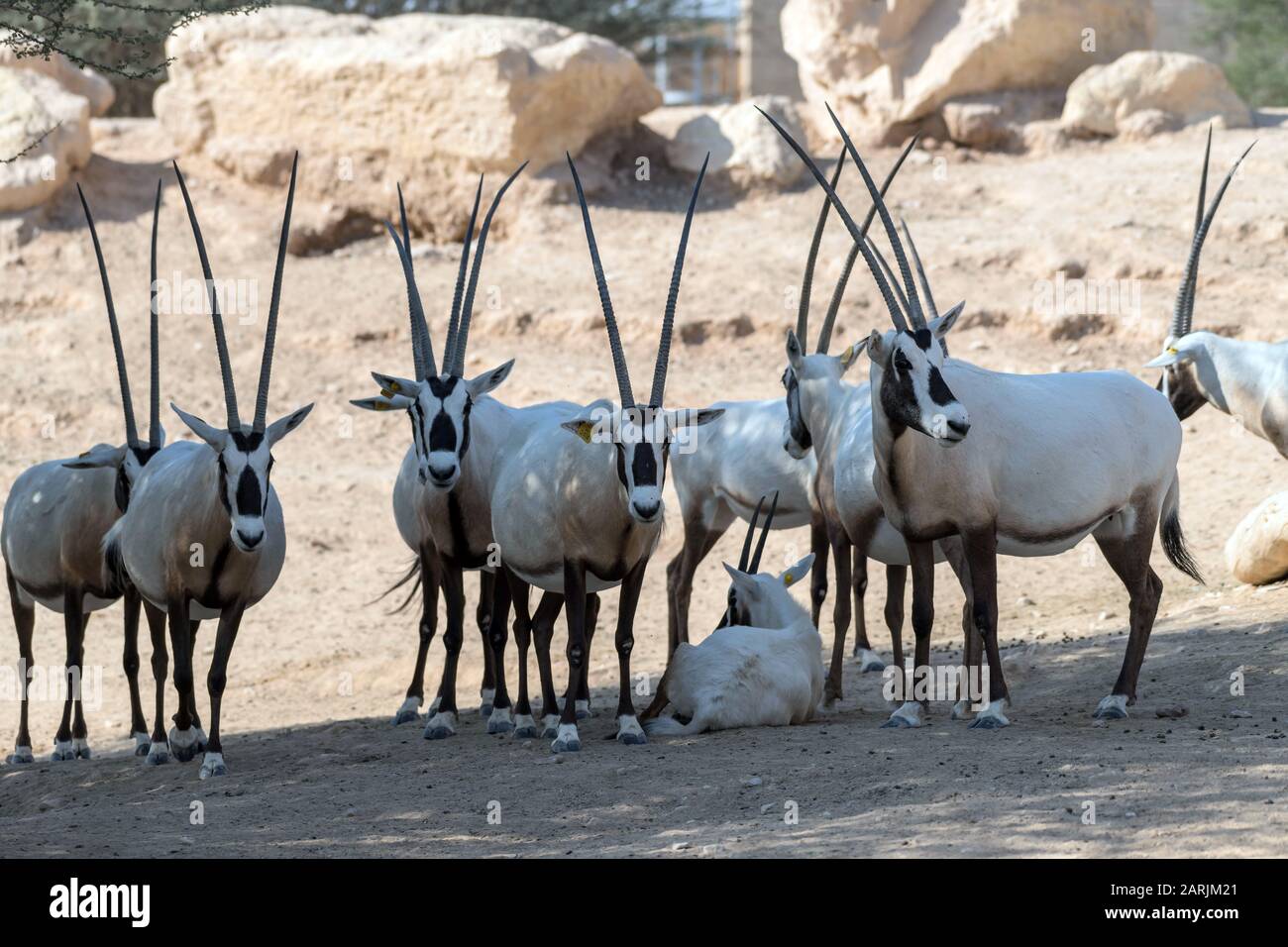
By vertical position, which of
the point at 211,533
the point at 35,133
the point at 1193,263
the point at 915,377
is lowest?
the point at 211,533

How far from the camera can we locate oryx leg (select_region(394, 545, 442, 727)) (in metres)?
9.39

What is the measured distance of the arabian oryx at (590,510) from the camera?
7.62m

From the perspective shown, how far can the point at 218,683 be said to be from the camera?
7.97m

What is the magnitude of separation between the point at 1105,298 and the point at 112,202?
1105cm

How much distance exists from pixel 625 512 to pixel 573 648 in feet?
2.29

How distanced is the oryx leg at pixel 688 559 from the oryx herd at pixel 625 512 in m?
0.87

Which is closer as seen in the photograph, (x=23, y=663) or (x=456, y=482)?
(x=456, y=482)

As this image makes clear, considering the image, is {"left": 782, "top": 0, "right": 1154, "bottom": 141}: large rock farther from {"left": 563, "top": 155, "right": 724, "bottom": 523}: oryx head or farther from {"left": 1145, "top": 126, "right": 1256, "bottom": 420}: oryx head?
{"left": 563, "top": 155, "right": 724, "bottom": 523}: oryx head

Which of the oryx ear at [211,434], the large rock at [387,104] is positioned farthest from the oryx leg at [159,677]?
the large rock at [387,104]

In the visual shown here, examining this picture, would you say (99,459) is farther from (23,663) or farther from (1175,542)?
(1175,542)

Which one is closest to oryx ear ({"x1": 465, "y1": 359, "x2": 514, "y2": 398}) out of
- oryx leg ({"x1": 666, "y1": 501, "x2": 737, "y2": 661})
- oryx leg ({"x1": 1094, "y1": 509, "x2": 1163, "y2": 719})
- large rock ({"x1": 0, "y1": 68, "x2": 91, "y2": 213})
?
oryx leg ({"x1": 666, "y1": 501, "x2": 737, "y2": 661})

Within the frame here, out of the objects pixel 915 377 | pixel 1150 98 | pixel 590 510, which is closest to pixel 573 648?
pixel 590 510

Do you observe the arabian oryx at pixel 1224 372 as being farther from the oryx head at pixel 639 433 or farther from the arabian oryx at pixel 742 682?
the oryx head at pixel 639 433

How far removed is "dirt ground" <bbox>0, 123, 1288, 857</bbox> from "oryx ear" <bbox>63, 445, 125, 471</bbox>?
1600 millimetres
